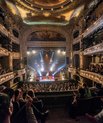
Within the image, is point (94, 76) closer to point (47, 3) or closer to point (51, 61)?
point (47, 3)

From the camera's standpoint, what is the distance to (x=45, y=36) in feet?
65.3

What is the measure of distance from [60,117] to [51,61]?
1648 cm

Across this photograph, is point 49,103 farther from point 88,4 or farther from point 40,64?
point 40,64

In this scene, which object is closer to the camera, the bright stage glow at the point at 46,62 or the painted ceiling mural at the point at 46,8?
the painted ceiling mural at the point at 46,8

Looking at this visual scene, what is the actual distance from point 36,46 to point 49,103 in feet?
37.1

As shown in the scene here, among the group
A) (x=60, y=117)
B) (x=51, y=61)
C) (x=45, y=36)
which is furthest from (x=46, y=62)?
(x=60, y=117)

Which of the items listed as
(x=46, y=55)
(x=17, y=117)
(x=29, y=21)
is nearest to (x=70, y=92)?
(x=17, y=117)

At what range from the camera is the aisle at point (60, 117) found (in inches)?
291

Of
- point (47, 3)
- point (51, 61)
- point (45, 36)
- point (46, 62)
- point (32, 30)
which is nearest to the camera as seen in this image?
point (47, 3)

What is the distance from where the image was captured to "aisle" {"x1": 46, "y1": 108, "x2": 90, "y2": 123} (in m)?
7.38

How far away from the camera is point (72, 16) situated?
53.6 ft

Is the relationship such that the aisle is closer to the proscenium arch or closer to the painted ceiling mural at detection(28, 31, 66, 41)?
the proscenium arch

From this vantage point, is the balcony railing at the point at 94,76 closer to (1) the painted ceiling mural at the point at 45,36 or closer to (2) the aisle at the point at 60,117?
(2) the aisle at the point at 60,117

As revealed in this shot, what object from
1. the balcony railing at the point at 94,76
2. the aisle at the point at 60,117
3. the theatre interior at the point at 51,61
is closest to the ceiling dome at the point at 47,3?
the theatre interior at the point at 51,61
